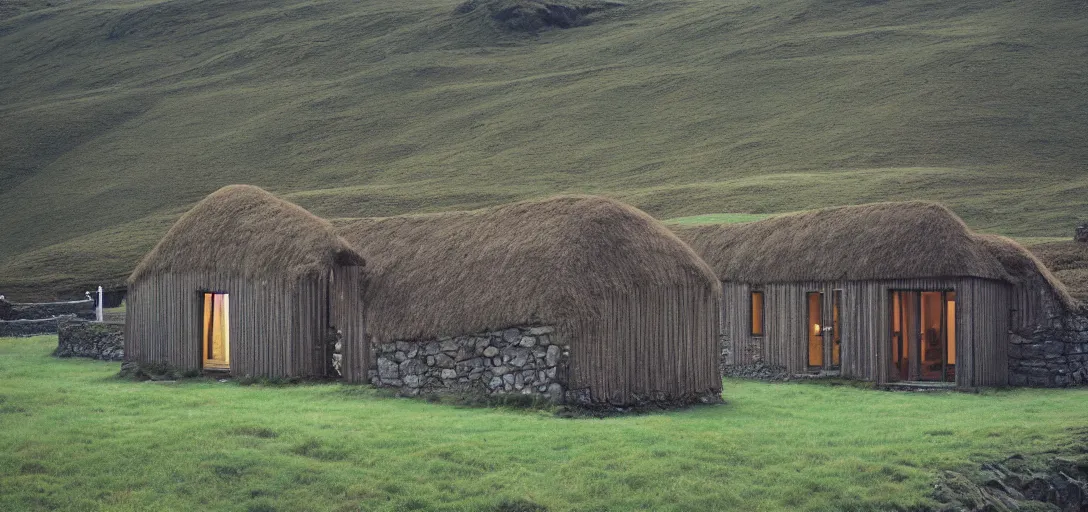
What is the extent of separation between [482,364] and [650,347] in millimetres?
2821

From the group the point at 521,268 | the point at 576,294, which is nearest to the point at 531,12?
the point at 521,268

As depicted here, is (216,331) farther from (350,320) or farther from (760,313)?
(760,313)

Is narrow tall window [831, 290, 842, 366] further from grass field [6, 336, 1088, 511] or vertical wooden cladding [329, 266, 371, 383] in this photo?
vertical wooden cladding [329, 266, 371, 383]

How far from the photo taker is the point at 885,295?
2488 cm

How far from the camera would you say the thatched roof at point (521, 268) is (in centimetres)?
1856

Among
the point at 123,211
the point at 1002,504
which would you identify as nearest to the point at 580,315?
the point at 1002,504

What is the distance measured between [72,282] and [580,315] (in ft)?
159

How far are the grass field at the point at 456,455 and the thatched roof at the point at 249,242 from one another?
3779mm

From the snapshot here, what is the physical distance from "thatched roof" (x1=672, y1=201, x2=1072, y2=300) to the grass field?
6055mm

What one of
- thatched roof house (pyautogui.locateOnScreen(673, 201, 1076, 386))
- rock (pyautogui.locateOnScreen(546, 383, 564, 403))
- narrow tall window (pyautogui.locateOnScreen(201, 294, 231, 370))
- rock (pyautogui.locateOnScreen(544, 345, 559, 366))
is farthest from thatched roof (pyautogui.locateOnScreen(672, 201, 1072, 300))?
narrow tall window (pyautogui.locateOnScreen(201, 294, 231, 370))

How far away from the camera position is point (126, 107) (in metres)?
112

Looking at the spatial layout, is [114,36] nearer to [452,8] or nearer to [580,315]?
[452,8]

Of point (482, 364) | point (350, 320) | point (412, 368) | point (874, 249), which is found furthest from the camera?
point (874, 249)

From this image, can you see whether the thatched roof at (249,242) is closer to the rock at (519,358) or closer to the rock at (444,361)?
the rock at (444,361)
